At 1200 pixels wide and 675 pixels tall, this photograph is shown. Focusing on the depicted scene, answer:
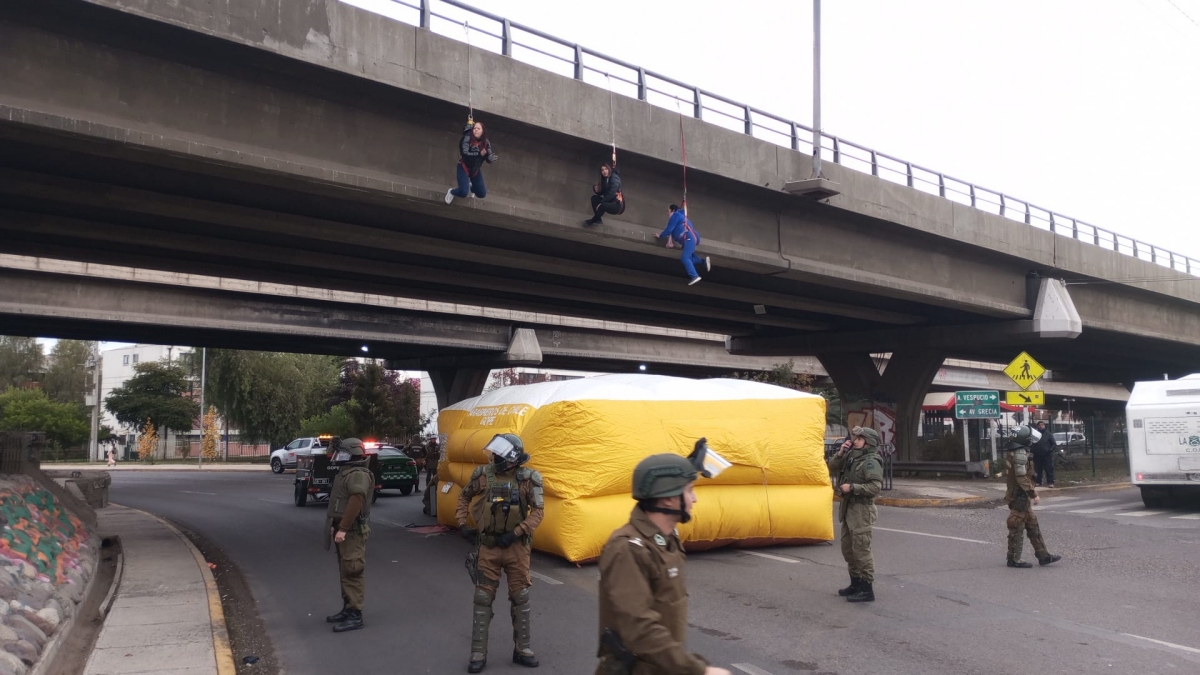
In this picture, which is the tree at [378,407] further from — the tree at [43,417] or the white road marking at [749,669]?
the white road marking at [749,669]

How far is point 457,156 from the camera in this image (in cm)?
1364

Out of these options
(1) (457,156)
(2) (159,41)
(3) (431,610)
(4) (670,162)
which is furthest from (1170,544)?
(2) (159,41)

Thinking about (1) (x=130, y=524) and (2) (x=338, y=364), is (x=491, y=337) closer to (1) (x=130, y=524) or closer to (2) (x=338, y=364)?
(1) (x=130, y=524)

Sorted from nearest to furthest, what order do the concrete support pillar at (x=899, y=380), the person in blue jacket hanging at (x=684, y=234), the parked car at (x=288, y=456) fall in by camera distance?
the person in blue jacket hanging at (x=684, y=234) → the concrete support pillar at (x=899, y=380) → the parked car at (x=288, y=456)

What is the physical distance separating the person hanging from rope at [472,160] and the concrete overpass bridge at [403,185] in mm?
569

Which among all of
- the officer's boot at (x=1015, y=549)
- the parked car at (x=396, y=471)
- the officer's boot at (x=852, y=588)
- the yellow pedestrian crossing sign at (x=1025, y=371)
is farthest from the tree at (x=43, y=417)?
the officer's boot at (x=1015, y=549)

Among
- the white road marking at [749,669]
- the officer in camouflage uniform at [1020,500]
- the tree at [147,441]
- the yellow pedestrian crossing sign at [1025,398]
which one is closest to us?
the white road marking at [749,669]

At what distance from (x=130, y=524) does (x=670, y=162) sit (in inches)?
503

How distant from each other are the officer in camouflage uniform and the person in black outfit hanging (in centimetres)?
671

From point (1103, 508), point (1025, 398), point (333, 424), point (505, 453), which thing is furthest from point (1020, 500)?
point (333, 424)

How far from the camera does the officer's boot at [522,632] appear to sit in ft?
22.8

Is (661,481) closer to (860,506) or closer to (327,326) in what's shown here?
(860,506)

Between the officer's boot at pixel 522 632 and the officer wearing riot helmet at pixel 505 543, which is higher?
the officer wearing riot helmet at pixel 505 543

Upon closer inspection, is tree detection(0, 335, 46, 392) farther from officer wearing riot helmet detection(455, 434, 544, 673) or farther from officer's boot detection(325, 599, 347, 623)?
officer wearing riot helmet detection(455, 434, 544, 673)
